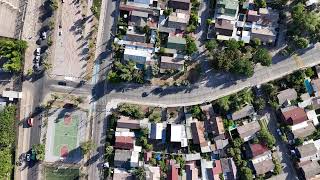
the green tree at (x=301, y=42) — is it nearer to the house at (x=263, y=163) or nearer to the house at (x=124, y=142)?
the house at (x=263, y=163)

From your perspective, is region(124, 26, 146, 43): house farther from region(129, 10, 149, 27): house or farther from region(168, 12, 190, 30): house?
region(168, 12, 190, 30): house

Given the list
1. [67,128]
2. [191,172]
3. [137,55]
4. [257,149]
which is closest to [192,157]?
[191,172]

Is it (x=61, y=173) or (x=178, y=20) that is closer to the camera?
(x=178, y=20)

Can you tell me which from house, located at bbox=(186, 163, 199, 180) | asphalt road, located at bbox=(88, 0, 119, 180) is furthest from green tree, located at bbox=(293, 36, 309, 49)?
asphalt road, located at bbox=(88, 0, 119, 180)

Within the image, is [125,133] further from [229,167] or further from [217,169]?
[229,167]

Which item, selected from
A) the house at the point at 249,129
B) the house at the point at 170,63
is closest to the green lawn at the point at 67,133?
the house at the point at 170,63
